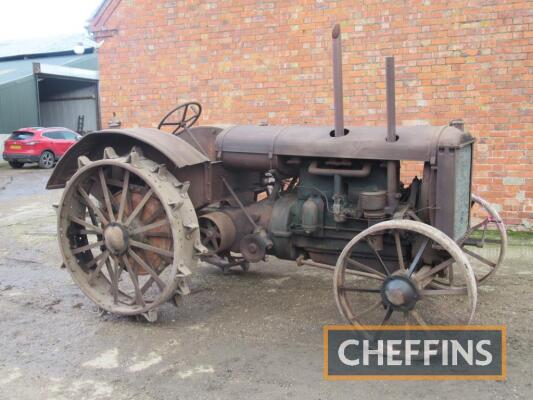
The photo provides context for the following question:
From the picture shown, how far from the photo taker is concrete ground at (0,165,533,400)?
3.11 m

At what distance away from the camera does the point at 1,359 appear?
3.59 meters

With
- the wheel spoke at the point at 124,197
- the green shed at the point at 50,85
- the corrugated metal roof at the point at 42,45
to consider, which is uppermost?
the corrugated metal roof at the point at 42,45

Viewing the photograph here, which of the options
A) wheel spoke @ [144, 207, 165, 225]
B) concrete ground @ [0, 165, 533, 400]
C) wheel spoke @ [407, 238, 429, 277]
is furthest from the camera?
wheel spoke @ [144, 207, 165, 225]

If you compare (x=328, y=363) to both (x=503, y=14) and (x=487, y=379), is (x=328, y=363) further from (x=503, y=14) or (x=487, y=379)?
(x=503, y=14)

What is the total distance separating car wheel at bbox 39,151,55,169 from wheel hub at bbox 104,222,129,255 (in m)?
15.9

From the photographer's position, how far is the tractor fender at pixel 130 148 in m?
3.97

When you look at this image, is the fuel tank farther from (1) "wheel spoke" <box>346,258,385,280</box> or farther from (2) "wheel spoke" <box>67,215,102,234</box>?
(2) "wheel spoke" <box>67,215,102,234</box>

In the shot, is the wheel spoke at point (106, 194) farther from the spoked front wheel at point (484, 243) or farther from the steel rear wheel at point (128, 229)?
the spoked front wheel at point (484, 243)

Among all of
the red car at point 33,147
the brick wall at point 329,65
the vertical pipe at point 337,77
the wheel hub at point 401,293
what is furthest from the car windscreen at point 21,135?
the wheel hub at point 401,293

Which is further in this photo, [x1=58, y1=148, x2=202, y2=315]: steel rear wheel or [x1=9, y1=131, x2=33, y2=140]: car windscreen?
[x1=9, y1=131, x2=33, y2=140]: car windscreen

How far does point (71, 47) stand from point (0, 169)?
12108mm

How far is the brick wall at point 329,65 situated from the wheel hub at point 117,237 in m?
4.14

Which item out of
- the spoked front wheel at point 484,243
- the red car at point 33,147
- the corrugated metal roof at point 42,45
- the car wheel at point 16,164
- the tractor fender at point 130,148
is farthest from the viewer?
the corrugated metal roof at point 42,45

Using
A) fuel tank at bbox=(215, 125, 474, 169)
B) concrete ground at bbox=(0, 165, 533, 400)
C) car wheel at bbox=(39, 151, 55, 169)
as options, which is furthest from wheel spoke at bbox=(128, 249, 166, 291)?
car wheel at bbox=(39, 151, 55, 169)
